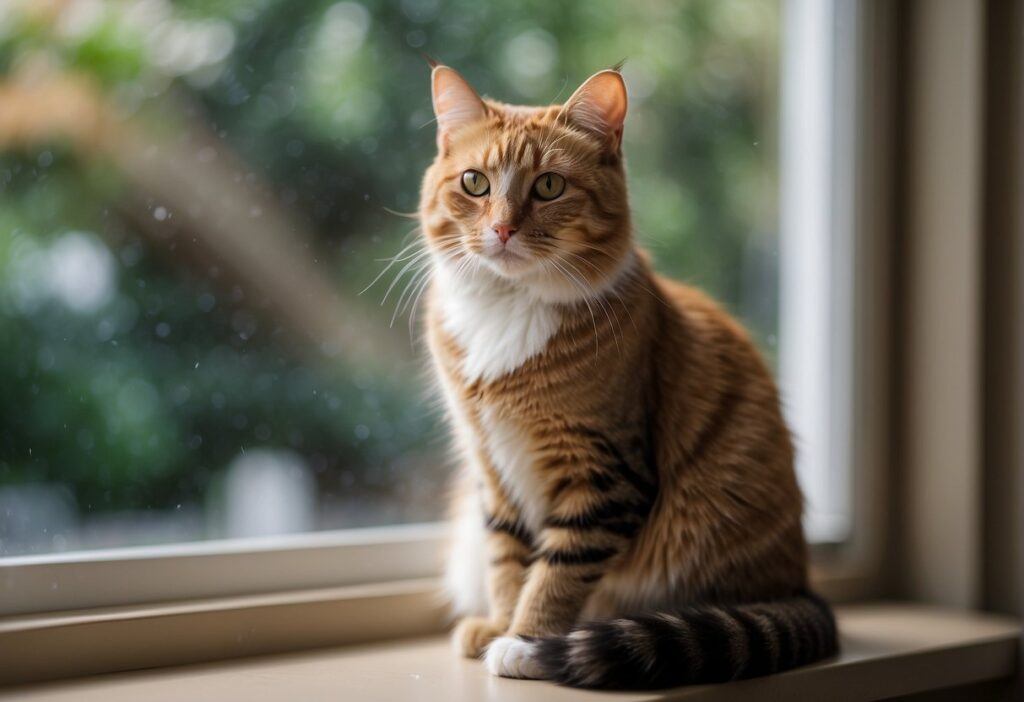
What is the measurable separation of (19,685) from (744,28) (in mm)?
2001

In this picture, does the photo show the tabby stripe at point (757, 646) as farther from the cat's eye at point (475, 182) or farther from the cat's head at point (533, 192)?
the cat's eye at point (475, 182)

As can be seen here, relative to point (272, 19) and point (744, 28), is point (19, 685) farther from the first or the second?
point (744, 28)

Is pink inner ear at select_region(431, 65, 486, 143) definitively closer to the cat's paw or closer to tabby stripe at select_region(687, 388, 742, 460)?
tabby stripe at select_region(687, 388, 742, 460)

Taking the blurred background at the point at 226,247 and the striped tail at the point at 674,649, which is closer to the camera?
the striped tail at the point at 674,649

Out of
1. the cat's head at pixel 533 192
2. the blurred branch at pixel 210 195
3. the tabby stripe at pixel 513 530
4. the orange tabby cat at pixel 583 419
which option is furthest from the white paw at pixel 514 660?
the blurred branch at pixel 210 195

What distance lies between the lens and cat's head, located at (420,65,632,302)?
1.48 m

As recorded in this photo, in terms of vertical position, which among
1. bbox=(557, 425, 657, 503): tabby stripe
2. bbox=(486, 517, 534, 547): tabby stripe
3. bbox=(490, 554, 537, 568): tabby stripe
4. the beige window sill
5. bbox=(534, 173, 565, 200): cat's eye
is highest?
bbox=(534, 173, 565, 200): cat's eye

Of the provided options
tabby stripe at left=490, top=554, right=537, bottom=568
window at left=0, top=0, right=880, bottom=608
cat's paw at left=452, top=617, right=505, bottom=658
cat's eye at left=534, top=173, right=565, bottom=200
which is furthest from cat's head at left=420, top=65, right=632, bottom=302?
cat's paw at left=452, top=617, right=505, bottom=658

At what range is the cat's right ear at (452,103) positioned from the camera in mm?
1539

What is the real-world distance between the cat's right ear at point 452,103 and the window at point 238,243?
25 cm

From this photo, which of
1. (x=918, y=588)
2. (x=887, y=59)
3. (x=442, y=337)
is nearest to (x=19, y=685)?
(x=442, y=337)

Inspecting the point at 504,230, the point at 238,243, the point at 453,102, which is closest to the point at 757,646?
the point at 504,230

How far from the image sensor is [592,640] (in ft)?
4.39

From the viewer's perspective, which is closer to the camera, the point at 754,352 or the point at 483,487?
the point at 483,487
